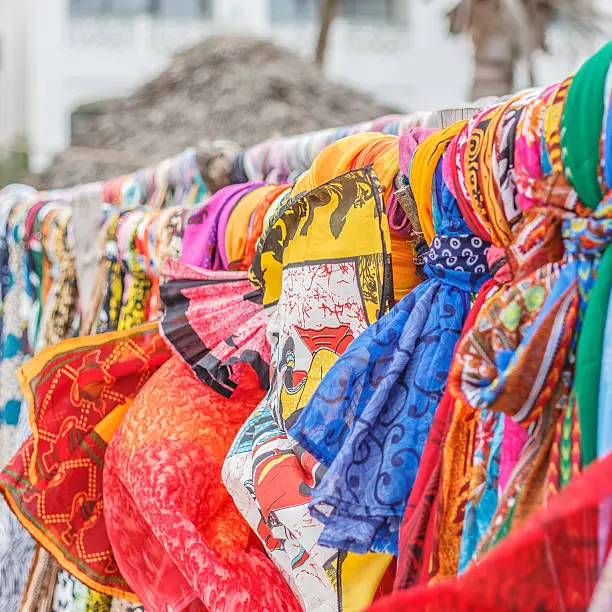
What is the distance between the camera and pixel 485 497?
0.53m

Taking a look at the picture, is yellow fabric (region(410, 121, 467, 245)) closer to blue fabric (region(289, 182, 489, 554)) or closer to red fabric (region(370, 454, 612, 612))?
blue fabric (region(289, 182, 489, 554))

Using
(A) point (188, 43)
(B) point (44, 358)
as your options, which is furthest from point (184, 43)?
(B) point (44, 358)

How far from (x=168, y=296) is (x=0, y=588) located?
0.51m

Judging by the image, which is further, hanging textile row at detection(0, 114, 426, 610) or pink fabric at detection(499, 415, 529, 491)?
hanging textile row at detection(0, 114, 426, 610)

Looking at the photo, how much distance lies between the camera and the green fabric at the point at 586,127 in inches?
18.1

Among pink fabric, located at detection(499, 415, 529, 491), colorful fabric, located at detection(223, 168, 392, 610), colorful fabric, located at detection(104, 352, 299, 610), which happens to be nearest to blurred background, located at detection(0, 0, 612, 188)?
colorful fabric, located at detection(104, 352, 299, 610)

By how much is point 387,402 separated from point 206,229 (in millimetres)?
394

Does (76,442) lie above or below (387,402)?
below

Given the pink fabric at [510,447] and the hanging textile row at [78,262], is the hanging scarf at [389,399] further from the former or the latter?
the hanging textile row at [78,262]

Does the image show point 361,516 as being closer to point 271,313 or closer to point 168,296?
point 271,313

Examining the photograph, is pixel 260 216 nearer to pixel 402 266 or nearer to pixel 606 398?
pixel 402 266

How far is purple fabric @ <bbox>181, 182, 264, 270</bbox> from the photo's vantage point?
0.92 m

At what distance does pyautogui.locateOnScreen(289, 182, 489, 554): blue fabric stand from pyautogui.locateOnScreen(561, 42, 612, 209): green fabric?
4.6 inches

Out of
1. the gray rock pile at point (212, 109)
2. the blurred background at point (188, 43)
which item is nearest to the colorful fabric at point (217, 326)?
the gray rock pile at point (212, 109)
